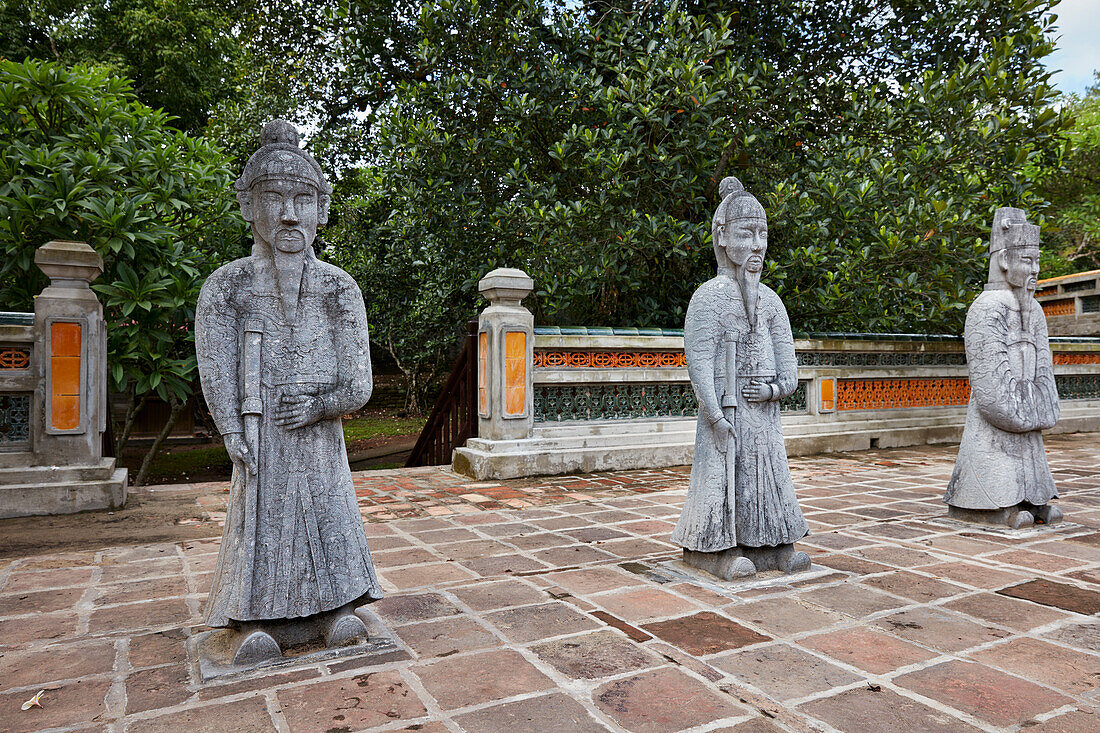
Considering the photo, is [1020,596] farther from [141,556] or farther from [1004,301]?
[141,556]

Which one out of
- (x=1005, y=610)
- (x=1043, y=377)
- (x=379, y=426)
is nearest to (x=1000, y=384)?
(x=1043, y=377)

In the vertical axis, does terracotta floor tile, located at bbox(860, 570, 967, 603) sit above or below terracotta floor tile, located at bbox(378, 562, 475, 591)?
below

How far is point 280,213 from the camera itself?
3061mm

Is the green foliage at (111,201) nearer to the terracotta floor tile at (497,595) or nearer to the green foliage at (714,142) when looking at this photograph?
the green foliage at (714,142)

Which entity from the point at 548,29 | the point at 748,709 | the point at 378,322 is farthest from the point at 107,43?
the point at 748,709

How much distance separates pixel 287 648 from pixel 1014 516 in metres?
5.23

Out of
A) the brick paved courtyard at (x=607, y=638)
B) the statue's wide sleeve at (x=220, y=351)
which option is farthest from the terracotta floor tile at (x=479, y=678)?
the statue's wide sleeve at (x=220, y=351)

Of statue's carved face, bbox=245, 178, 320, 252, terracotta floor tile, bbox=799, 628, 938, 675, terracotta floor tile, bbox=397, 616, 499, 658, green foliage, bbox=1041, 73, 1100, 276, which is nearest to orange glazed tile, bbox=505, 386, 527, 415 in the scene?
terracotta floor tile, bbox=397, 616, 499, 658

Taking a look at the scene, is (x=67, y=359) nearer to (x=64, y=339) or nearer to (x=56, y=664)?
(x=64, y=339)

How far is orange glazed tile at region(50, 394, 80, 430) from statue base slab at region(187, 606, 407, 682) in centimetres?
367

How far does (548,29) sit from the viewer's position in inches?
366

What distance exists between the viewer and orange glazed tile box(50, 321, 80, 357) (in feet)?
19.2

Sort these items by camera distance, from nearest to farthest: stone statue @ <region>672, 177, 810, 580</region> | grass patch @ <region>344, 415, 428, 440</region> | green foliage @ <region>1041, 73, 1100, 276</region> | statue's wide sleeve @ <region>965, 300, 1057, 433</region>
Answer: stone statue @ <region>672, 177, 810, 580</region>
statue's wide sleeve @ <region>965, 300, 1057, 433</region>
grass patch @ <region>344, 415, 428, 440</region>
green foliage @ <region>1041, 73, 1100, 276</region>

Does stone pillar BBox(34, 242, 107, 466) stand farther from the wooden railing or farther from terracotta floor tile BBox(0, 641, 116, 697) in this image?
the wooden railing
